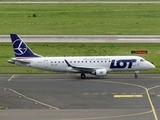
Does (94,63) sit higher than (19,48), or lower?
lower

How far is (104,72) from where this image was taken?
2162 inches

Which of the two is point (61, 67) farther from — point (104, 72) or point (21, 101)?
point (21, 101)

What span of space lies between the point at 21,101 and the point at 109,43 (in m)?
38.9

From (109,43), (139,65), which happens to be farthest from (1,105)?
(109,43)
